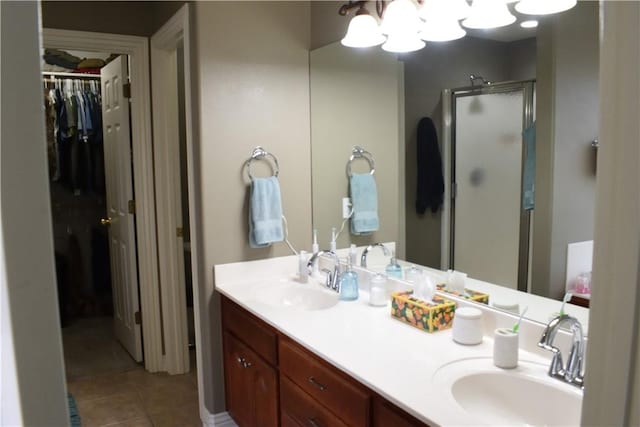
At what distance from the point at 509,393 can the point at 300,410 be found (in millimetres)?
729

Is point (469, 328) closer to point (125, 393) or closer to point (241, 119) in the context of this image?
point (241, 119)

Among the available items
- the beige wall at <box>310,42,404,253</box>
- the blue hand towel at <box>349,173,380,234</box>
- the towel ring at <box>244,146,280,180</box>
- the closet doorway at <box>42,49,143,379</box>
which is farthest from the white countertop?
the closet doorway at <box>42,49,143,379</box>

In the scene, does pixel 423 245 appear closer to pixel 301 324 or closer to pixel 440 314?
pixel 440 314

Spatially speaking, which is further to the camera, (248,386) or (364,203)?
(364,203)

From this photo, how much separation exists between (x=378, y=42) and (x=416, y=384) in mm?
1465

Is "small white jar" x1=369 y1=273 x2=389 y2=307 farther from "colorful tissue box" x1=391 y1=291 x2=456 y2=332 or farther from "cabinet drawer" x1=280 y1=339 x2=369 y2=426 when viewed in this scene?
"cabinet drawer" x1=280 y1=339 x2=369 y2=426

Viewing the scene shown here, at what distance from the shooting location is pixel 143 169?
314cm

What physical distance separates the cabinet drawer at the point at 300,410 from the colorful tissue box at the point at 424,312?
1.45ft

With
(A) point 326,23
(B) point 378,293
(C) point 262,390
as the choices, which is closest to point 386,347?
(B) point 378,293

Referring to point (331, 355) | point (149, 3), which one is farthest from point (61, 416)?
point (149, 3)

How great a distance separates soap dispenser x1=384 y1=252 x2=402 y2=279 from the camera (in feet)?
7.30

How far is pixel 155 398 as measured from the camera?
3.04 m

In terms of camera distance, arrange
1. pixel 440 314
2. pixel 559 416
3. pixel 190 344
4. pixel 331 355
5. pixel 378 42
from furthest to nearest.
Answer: pixel 190 344
pixel 378 42
pixel 440 314
pixel 331 355
pixel 559 416

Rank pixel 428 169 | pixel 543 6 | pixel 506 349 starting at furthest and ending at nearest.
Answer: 1. pixel 428 169
2. pixel 543 6
3. pixel 506 349
